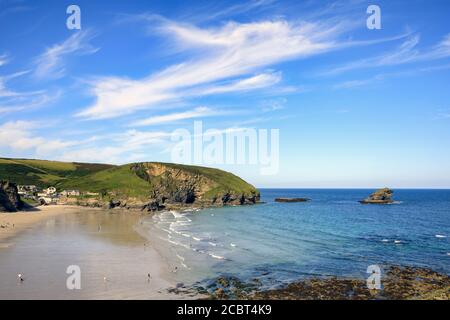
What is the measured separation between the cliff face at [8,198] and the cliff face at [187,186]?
185 ft

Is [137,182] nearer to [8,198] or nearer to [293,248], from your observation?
[8,198]

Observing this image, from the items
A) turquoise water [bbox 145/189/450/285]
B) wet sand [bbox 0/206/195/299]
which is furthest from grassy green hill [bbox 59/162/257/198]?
wet sand [bbox 0/206/195/299]

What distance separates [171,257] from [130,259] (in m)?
6.43

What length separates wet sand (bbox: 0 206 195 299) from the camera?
39.2m

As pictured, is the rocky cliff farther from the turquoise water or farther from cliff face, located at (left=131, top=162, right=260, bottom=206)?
the turquoise water

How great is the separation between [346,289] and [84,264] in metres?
35.0

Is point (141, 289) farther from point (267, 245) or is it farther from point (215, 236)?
point (215, 236)

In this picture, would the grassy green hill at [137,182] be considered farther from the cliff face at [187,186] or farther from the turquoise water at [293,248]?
the turquoise water at [293,248]

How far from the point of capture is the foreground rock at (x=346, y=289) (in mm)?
38750

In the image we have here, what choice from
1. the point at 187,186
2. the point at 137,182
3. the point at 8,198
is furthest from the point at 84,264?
the point at 187,186

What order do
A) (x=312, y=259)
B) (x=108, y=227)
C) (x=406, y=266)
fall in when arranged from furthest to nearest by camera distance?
(x=108, y=227), (x=312, y=259), (x=406, y=266)

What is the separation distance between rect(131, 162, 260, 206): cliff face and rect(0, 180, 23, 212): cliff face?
2224 inches
